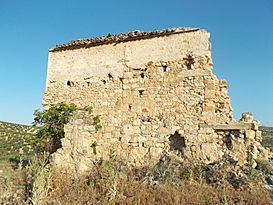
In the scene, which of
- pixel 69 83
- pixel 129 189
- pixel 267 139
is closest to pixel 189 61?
pixel 69 83

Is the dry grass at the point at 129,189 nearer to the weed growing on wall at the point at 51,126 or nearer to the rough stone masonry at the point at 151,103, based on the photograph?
the rough stone masonry at the point at 151,103

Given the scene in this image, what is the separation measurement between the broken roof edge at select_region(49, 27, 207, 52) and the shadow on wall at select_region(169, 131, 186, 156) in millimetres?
3296

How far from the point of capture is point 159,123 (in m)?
9.14

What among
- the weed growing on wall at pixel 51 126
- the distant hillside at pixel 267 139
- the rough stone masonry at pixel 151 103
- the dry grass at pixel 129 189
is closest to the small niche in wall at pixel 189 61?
the rough stone masonry at pixel 151 103

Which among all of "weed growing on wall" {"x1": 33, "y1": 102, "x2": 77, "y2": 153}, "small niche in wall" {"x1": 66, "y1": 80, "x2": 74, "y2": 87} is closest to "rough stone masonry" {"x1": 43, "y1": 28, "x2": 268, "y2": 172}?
"small niche in wall" {"x1": 66, "y1": 80, "x2": 74, "y2": 87}

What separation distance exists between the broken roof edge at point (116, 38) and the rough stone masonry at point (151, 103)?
33 millimetres

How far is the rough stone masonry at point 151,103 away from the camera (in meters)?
8.40

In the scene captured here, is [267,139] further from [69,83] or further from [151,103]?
[69,83]

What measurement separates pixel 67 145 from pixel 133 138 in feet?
7.10

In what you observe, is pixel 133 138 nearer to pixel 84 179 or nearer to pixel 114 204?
pixel 84 179

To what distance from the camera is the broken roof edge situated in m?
9.38

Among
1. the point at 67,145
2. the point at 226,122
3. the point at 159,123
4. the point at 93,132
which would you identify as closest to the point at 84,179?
the point at 67,145

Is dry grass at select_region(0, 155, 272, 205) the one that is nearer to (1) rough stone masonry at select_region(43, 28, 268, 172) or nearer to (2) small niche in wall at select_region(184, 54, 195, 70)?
(1) rough stone masonry at select_region(43, 28, 268, 172)

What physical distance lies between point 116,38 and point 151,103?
8.69 feet
